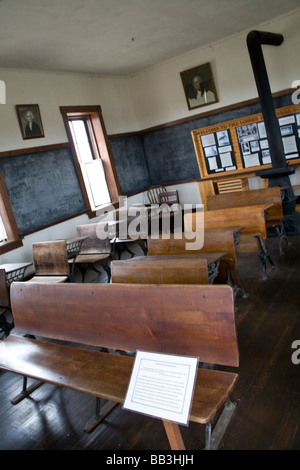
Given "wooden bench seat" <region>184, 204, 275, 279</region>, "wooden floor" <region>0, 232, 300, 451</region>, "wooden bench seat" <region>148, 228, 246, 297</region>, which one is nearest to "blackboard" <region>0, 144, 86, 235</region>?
"wooden bench seat" <region>184, 204, 275, 279</region>

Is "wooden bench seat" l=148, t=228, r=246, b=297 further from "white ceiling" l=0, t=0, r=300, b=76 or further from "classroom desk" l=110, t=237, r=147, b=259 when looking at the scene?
"white ceiling" l=0, t=0, r=300, b=76

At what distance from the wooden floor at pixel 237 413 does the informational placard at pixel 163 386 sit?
0.67m

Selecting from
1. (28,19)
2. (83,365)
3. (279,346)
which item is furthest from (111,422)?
(28,19)

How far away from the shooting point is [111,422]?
7.09 feet

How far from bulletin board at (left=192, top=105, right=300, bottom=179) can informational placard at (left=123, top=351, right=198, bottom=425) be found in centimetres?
625

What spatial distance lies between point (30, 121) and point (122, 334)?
4.86 m

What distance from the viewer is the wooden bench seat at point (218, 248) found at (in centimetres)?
320

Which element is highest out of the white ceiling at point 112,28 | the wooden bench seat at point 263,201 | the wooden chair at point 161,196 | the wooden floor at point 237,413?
the white ceiling at point 112,28

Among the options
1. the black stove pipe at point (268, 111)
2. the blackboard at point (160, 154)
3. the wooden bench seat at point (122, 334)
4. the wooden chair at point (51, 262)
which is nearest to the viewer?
the wooden bench seat at point (122, 334)

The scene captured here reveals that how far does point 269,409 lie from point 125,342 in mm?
876

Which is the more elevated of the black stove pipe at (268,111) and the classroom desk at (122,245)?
the black stove pipe at (268,111)

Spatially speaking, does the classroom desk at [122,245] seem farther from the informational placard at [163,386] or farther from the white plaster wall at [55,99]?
the informational placard at [163,386]

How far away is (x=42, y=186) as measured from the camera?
6012 millimetres

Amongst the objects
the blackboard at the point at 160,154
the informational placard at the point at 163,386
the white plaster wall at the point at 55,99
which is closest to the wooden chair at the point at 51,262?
the white plaster wall at the point at 55,99
